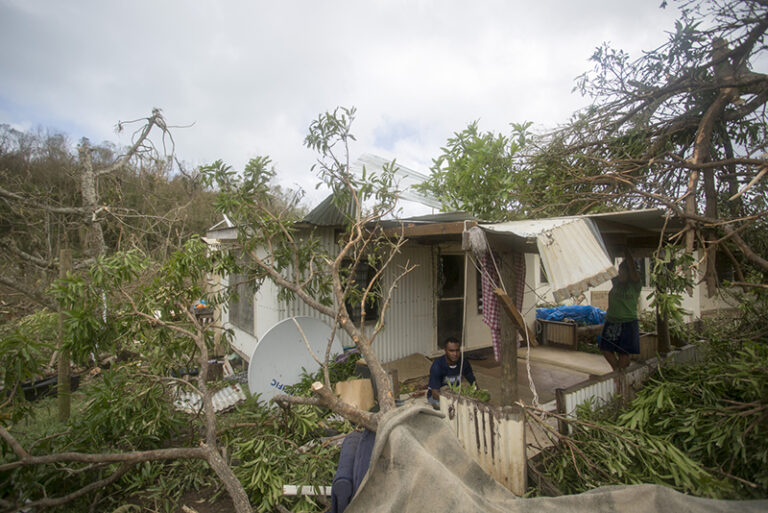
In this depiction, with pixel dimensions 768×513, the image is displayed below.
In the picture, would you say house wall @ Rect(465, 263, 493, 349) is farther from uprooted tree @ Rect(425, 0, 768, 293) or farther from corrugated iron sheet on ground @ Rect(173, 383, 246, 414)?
corrugated iron sheet on ground @ Rect(173, 383, 246, 414)

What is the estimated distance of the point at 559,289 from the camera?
2711 millimetres

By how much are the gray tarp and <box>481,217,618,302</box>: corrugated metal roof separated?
50.9 inches

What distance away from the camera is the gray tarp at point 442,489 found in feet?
5.28

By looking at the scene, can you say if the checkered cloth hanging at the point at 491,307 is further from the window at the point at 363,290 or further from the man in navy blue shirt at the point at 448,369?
the window at the point at 363,290

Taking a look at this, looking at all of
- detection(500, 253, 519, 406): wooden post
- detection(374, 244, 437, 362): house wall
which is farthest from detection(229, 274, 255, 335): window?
detection(500, 253, 519, 406): wooden post

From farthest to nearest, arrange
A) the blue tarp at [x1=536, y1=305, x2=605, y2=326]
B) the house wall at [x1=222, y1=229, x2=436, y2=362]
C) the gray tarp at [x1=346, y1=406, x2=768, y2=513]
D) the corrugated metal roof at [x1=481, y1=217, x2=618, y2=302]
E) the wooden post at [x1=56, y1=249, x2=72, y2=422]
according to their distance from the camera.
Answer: the blue tarp at [x1=536, y1=305, x2=605, y2=326], the house wall at [x1=222, y1=229, x2=436, y2=362], the wooden post at [x1=56, y1=249, x2=72, y2=422], the corrugated metal roof at [x1=481, y1=217, x2=618, y2=302], the gray tarp at [x1=346, y1=406, x2=768, y2=513]

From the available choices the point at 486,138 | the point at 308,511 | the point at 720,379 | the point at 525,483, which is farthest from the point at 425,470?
the point at 486,138

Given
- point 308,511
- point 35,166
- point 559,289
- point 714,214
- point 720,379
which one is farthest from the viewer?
point 35,166

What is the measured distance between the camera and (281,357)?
16.0ft

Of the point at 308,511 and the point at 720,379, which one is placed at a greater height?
the point at 720,379

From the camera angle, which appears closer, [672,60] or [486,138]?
[672,60]

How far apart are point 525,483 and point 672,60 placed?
6141 millimetres

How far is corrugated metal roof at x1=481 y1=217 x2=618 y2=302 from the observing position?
274cm

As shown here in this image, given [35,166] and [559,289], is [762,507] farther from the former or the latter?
[35,166]
